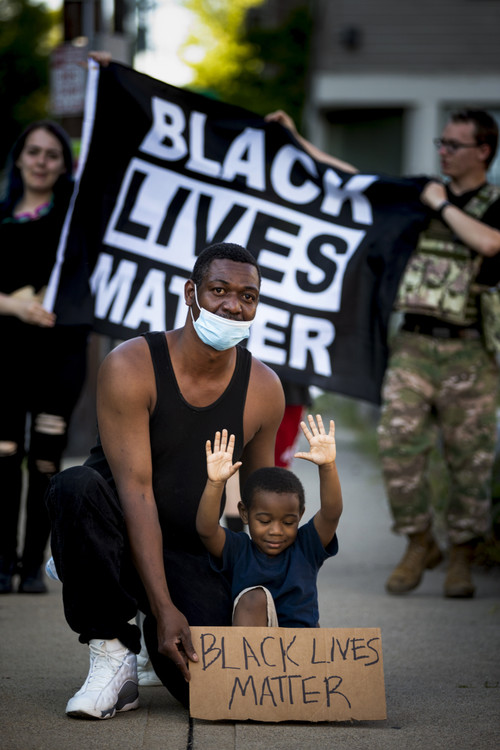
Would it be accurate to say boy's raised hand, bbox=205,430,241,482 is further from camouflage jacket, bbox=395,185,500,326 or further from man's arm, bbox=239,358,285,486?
camouflage jacket, bbox=395,185,500,326

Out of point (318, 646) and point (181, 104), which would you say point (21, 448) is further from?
point (318, 646)

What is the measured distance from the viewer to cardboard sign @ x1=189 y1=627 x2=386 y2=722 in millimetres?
3510

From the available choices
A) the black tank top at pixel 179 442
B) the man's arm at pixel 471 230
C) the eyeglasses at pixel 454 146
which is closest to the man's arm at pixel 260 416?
the black tank top at pixel 179 442

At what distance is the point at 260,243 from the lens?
5.97 m

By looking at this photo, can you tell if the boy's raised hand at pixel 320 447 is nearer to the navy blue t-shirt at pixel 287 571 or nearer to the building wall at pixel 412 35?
the navy blue t-shirt at pixel 287 571

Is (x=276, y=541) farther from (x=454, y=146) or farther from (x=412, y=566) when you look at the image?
(x=454, y=146)

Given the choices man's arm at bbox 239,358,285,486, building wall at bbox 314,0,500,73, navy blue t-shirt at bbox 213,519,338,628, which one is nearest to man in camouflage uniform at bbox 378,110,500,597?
man's arm at bbox 239,358,285,486

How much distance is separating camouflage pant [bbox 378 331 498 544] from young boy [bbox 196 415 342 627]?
2032 mm

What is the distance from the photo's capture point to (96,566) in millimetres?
3529

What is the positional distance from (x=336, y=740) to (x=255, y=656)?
13.4 inches

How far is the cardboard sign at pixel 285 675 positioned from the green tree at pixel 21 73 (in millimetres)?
31199

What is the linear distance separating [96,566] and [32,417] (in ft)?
6.57

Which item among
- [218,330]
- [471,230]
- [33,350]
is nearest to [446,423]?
[471,230]

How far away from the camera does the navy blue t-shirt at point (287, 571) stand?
3.69 m
